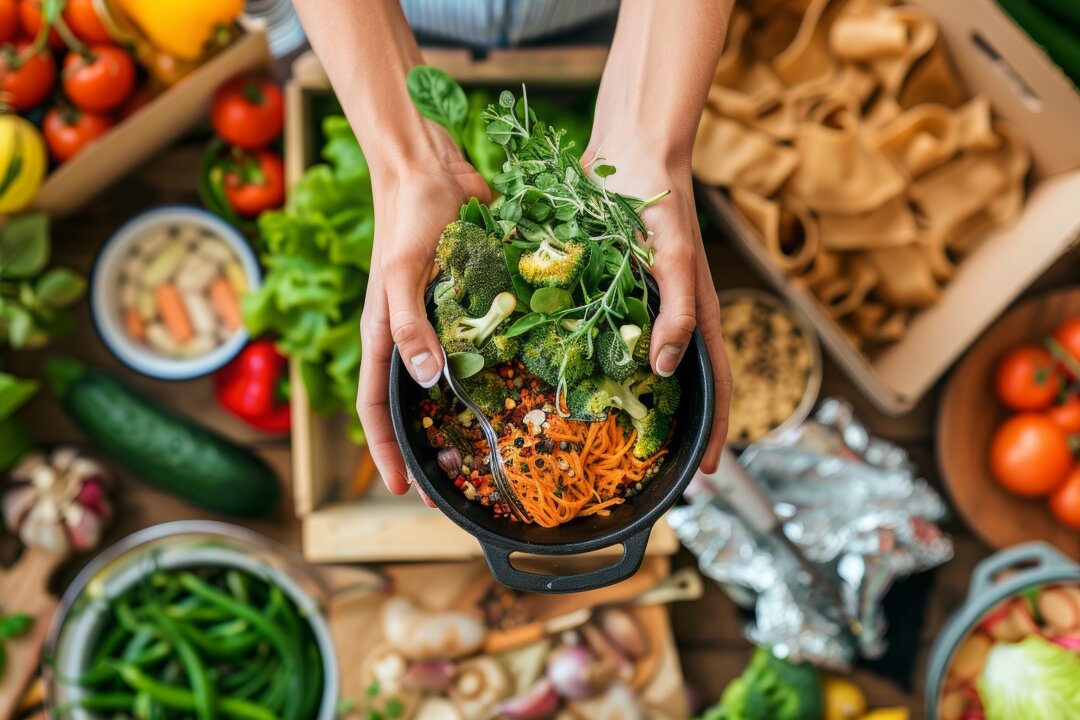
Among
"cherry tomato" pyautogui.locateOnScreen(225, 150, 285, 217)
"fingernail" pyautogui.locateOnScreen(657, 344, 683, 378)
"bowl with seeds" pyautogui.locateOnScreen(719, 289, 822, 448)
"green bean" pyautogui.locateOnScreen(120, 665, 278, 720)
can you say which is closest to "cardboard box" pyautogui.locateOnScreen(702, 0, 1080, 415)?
"bowl with seeds" pyautogui.locateOnScreen(719, 289, 822, 448)

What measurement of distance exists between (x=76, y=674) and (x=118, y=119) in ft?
3.49

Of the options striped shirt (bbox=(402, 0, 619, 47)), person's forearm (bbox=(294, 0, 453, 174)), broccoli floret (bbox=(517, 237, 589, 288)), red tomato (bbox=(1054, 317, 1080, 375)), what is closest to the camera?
broccoli floret (bbox=(517, 237, 589, 288))

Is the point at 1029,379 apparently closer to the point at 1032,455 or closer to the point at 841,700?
the point at 1032,455

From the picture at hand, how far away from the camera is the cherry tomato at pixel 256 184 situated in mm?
1637

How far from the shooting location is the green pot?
4.97 ft

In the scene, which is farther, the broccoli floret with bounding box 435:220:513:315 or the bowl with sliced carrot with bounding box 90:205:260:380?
the bowl with sliced carrot with bounding box 90:205:260:380

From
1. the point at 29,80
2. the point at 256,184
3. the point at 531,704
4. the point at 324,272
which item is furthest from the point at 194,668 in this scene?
the point at 29,80

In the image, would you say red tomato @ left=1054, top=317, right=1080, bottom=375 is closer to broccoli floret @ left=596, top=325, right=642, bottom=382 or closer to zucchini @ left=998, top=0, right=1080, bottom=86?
zucchini @ left=998, top=0, right=1080, bottom=86

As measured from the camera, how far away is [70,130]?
1566mm

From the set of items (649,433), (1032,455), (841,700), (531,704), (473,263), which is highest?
(473,263)

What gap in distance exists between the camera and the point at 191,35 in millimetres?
1502

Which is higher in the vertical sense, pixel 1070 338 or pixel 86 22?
pixel 86 22

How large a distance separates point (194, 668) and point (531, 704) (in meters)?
0.65

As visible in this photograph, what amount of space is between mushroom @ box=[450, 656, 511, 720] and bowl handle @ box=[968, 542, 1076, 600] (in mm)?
929
